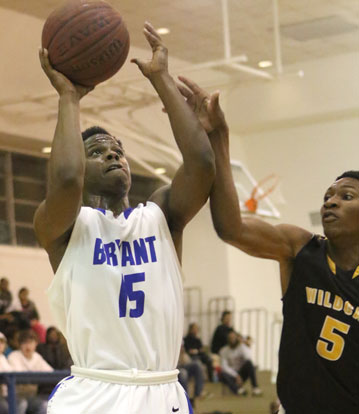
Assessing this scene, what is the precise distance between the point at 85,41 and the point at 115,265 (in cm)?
97

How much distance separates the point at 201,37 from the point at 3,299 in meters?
6.45

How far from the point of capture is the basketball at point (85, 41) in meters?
4.12

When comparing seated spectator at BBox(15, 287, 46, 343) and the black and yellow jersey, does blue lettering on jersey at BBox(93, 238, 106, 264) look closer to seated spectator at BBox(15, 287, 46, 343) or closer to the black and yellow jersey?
the black and yellow jersey

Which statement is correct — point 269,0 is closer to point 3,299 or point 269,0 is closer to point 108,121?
point 108,121

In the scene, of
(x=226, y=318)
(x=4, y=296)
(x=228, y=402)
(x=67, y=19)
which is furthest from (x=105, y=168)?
(x=226, y=318)

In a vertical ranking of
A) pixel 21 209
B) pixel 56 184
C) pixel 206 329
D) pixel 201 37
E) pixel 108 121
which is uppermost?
pixel 201 37

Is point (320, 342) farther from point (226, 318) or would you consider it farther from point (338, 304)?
point (226, 318)

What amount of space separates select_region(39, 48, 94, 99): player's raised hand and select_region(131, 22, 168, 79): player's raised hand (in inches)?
11.3

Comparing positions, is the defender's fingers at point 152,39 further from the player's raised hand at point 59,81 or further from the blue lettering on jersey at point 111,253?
the blue lettering on jersey at point 111,253

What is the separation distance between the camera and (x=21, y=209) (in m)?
17.5

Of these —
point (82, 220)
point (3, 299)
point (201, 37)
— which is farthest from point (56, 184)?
point (201, 37)

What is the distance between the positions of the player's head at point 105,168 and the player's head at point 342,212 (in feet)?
3.69

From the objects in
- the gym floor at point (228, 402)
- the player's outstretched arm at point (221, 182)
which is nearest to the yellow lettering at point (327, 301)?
the player's outstretched arm at point (221, 182)

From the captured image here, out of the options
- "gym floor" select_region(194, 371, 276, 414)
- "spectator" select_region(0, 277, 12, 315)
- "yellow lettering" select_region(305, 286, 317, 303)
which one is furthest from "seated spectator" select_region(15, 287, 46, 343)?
"yellow lettering" select_region(305, 286, 317, 303)
